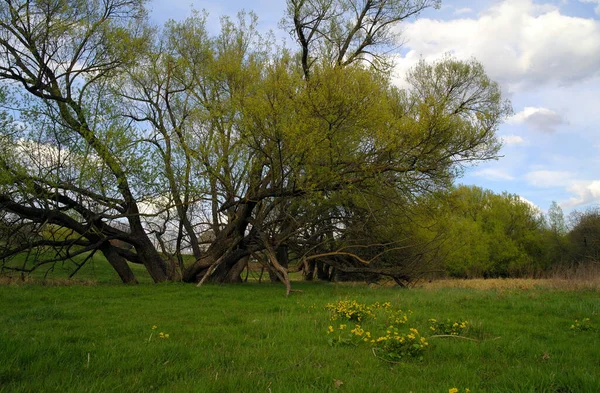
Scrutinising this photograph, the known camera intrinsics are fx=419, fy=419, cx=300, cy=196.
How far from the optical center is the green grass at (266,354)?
11.9 feet

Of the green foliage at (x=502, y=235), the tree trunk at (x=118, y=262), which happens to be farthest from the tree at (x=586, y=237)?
the tree trunk at (x=118, y=262)

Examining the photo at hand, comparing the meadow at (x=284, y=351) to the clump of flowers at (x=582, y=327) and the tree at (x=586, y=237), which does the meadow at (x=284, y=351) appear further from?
the tree at (x=586, y=237)

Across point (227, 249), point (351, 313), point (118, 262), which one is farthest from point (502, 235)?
point (351, 313)

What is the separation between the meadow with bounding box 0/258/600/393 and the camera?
3631 mm

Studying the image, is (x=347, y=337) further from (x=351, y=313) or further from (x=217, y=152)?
(x=217, y=152)

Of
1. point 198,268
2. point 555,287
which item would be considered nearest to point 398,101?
point 555,287

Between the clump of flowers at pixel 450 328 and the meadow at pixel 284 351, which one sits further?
the clump of flowers at pixel 450 328

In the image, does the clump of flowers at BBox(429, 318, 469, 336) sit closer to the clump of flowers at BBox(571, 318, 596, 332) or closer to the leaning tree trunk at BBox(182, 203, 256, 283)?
the clump of flowers at BBox(571, 318, 596, 332)

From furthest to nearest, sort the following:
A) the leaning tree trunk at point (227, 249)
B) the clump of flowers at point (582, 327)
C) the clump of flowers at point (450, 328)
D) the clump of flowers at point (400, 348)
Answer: the leaning tree trunk at point (227, 249), the clump of flowers at point (582, 327), the clump of flowers at point (450, 328), the clump of flowers at point (400, 348)

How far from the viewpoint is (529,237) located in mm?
51688

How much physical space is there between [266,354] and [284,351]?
0.79 ft

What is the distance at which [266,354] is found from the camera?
4.68m

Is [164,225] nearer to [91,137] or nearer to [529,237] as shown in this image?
[91,137]

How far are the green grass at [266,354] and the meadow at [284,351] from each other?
0.04 ft
